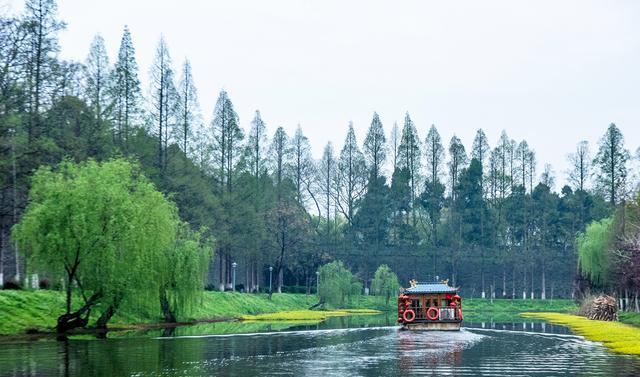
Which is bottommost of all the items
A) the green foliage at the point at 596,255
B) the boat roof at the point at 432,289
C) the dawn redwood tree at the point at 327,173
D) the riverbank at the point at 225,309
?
the riverbank at the point at 225,309

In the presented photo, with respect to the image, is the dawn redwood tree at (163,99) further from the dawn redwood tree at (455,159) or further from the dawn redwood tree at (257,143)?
the dawn redwood tree at (455,159)

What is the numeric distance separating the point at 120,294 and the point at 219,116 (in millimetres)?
49977

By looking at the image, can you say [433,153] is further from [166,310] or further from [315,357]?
[315,357]

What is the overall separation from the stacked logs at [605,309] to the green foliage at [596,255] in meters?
7.27

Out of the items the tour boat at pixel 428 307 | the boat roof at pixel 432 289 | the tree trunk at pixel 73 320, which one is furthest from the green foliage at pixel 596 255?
the tree trunk at pixel 73 320

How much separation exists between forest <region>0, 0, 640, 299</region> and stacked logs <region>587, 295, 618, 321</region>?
3.53 metres

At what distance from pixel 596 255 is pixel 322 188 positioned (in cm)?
5453

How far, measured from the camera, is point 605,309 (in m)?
63.2

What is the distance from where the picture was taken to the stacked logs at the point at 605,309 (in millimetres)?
62438

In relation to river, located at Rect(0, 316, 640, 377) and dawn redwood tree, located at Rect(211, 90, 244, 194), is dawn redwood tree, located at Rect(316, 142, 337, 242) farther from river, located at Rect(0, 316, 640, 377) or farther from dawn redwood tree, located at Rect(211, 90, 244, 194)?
river, located at Rect(0, 316, 640, 377)

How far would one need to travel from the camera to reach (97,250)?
39.5m

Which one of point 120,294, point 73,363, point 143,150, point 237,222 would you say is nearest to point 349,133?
point 237,222

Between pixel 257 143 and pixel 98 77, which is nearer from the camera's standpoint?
pixel 98 77

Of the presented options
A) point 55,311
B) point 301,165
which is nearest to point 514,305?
point 301,165
